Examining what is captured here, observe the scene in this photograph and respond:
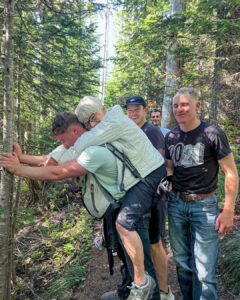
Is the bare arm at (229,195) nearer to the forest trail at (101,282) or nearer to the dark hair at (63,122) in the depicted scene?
the dark hair at (63,122)

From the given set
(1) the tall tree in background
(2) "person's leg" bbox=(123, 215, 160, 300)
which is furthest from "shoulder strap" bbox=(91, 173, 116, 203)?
(1) the tall tree in background

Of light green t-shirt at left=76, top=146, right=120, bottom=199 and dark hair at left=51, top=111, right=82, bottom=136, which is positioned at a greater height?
dark hair at left=51, top=111, right=82, bottom=136

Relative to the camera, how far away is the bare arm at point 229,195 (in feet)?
10.5

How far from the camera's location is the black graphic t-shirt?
329 centimetres

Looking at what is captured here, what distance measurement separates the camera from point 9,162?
136 inches

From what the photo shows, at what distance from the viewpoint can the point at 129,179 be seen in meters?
3.29

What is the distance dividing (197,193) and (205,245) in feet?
1.74

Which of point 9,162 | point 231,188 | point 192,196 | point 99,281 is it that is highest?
point 9,162

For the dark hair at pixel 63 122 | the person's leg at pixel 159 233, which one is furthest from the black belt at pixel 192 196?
the dark hair at pixel 63 122

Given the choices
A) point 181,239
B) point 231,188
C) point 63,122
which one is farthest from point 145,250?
point 63,122

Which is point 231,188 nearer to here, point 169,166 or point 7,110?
point 169,166

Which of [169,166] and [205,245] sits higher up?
[169,166]

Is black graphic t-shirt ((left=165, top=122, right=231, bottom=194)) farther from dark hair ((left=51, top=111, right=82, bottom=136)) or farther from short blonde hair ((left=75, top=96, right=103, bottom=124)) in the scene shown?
dark hair ((left=51, top=111, right=82, bottom=136))

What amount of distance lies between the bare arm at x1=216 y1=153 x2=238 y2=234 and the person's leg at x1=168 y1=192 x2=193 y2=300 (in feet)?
1.47
